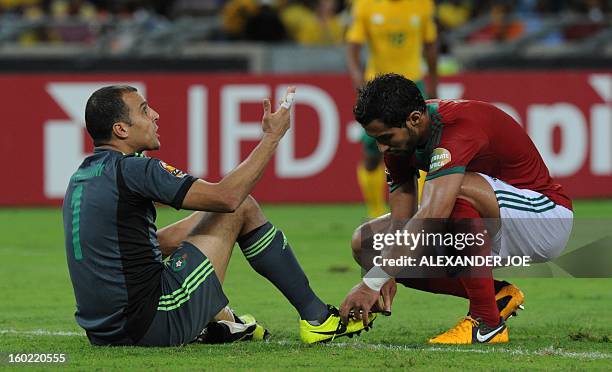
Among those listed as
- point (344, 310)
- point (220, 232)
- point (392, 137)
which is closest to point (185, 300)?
point (220, 232)

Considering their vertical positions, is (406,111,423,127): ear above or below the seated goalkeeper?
above

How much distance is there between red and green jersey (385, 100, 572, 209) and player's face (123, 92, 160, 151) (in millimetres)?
1186

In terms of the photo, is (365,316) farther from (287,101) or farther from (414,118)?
(287,101)

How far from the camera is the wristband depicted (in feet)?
20.2

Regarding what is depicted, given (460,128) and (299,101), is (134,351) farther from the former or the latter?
(299,101)

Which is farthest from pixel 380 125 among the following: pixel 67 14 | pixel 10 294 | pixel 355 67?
pixel 67 14

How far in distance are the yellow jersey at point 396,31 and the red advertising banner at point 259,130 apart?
7.96ft

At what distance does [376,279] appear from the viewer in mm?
6156

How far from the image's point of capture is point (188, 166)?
14.4 meters

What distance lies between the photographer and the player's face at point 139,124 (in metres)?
6.09

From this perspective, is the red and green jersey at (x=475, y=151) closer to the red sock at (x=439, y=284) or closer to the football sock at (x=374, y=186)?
the red sock at (x=439, y=284)

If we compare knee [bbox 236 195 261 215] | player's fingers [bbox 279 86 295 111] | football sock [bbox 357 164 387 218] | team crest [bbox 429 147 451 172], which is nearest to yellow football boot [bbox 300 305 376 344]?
knee [bbox 236 195 261 215]

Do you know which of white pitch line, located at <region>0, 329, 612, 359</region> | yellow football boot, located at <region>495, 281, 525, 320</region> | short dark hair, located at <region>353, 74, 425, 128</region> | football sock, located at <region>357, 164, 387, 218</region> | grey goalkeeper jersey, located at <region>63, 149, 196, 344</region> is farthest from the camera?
football sock, located at <region>357, 164, 387, 218</region>
